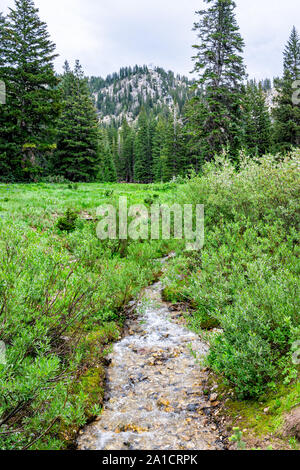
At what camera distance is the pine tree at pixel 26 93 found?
22312 mm

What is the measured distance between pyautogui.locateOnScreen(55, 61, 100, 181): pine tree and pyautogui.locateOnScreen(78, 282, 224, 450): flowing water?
27360mm

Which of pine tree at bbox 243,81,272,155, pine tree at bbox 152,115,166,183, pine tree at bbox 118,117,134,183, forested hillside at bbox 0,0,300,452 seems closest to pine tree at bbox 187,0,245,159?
forested hillside at bbox 0,0,300,452

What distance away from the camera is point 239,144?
24312 mm

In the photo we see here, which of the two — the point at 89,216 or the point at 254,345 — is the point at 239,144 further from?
the point at 254,345

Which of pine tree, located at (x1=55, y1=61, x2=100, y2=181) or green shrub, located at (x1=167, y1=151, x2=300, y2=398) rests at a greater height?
pine tree, located at (x1=55, y1=61, x2=100, y2=181)

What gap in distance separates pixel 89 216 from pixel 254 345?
1043cm

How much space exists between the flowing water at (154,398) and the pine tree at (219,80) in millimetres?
18545

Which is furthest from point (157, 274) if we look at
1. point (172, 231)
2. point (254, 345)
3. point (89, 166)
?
point (89, 166)

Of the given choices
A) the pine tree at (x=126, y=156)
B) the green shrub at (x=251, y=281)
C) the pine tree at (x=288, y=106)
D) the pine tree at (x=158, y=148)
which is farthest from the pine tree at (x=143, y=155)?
the green shrub at (x=251, y=281)

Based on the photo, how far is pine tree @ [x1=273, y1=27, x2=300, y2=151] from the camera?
30852 mm

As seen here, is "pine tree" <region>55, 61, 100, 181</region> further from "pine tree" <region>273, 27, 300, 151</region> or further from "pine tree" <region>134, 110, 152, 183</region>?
"pine tree" <region>134, 110, 152, 183</region>

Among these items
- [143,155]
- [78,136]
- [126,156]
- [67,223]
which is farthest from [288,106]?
[126,156]

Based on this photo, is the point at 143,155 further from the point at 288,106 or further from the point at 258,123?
the point at 288,106

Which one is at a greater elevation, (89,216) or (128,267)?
(89,216)
